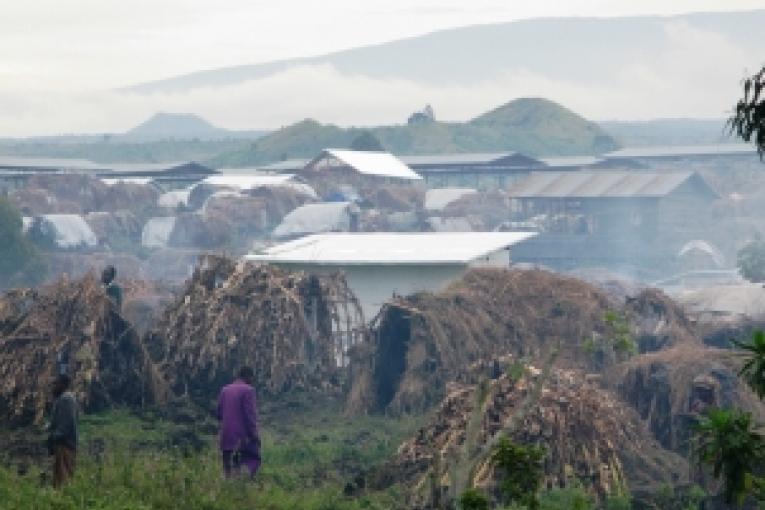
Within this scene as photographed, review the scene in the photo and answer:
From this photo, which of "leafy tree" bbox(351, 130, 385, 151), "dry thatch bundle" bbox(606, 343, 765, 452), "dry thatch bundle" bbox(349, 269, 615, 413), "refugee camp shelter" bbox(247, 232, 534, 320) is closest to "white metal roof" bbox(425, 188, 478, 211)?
"leafy tree" bbox(351, 130, 385, 151)

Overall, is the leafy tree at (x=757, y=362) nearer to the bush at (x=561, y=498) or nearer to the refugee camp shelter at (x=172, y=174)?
the bush at (x=561, y=498)

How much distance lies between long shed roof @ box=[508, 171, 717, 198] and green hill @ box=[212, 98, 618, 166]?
33.1 m

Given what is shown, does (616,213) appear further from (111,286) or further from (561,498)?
(561,498)

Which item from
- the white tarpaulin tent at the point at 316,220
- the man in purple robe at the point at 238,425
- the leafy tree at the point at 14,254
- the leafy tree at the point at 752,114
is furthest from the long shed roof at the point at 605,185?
the leafy tree at the point at 752,114

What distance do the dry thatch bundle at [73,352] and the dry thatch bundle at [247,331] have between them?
125 cm

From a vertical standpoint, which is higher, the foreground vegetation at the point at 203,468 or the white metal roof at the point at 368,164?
the white metal roof at the point at 368,164

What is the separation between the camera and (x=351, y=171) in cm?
6656

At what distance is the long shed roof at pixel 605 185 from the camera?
60.7 meters

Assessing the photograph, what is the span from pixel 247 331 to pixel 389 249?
6467 mm

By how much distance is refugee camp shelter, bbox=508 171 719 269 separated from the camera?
58438 mm

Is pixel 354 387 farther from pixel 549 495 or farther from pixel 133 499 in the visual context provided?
Answer: pixel 133 499

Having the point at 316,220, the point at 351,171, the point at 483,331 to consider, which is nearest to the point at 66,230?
the point at 316,220

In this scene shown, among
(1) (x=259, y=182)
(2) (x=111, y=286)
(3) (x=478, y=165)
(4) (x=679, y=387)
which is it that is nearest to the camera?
(4) (x=679, y=387)

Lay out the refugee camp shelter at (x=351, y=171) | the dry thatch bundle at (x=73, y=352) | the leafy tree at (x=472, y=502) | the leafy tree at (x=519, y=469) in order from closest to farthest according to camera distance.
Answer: the leafy tree at (x=472, y=502)
the leafy tree at (x=519, y=469)
the dry thatch bundle at (x=73, y=352)
the refugee camp shelter at (x=351, y=171)
